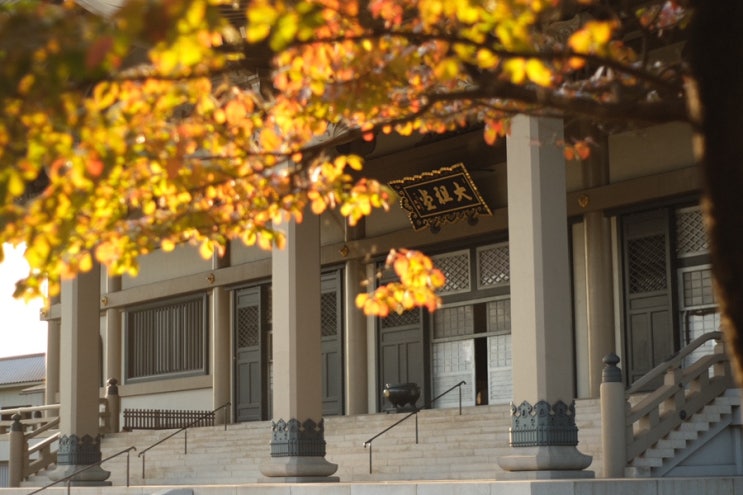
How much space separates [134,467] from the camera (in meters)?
24.4

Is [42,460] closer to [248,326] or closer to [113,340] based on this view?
[248,326]

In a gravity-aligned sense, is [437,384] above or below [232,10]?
below

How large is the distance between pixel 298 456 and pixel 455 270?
715 cm

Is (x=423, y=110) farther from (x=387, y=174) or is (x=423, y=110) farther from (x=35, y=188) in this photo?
(x=35, y=188)

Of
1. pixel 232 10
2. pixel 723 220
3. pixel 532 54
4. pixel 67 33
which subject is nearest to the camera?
pixel 67 33

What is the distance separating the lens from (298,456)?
59.5 feet

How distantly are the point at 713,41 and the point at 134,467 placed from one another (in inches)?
796

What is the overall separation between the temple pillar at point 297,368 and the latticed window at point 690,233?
5.63 m

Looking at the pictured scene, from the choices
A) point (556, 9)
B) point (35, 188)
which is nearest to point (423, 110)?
point (556, 9)

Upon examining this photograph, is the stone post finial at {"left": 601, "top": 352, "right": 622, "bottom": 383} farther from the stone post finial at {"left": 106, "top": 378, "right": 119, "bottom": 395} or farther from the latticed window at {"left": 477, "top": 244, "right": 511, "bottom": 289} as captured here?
the stone post finial at {"left": 106, "top": 378, "right": 119, "bottom": 395}

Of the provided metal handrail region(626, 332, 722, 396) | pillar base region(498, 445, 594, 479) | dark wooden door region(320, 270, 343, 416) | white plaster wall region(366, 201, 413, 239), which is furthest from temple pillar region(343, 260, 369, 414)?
pillar base region(498, 445, 594, 479)

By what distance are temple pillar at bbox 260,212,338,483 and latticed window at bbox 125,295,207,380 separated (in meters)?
10.7

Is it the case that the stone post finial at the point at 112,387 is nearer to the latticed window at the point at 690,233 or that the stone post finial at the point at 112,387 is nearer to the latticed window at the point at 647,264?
the latticed window at the point at 647,264

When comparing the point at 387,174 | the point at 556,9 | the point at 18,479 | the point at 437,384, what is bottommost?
the point at 18,479
